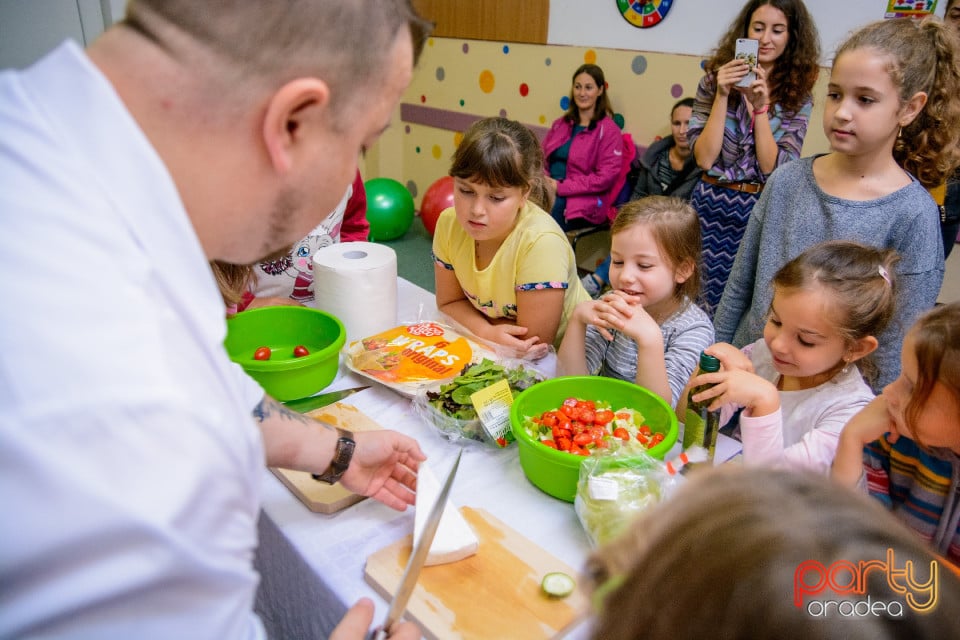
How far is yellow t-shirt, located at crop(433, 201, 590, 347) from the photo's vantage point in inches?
75.7

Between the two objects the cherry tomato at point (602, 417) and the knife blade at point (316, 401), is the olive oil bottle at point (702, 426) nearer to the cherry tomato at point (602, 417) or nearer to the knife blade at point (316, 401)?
the cherry tomato at point (602, 417)

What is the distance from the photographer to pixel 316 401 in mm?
1522

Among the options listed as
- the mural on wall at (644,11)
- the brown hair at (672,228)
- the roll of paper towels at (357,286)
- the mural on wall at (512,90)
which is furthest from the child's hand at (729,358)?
the mural on wall at (644,11)

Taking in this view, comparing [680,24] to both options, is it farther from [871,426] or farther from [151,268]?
[151,268]

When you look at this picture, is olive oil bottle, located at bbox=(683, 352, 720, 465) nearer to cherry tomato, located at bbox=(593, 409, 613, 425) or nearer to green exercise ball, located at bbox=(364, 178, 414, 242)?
cherry tomato, located at bbox=(593, 409, 613, 425)

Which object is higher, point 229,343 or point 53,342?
point 53,342

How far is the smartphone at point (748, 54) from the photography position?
107 inches

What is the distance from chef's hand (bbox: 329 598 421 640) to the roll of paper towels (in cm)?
98

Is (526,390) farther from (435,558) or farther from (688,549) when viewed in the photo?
(688,549)

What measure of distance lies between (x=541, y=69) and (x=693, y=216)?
337 centimetres

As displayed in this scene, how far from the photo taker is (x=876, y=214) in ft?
6.27

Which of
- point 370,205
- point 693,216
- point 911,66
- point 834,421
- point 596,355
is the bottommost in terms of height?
point 370,205

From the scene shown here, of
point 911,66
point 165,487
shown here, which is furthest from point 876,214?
point 165,487

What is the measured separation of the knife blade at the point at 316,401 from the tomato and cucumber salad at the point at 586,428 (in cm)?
51
